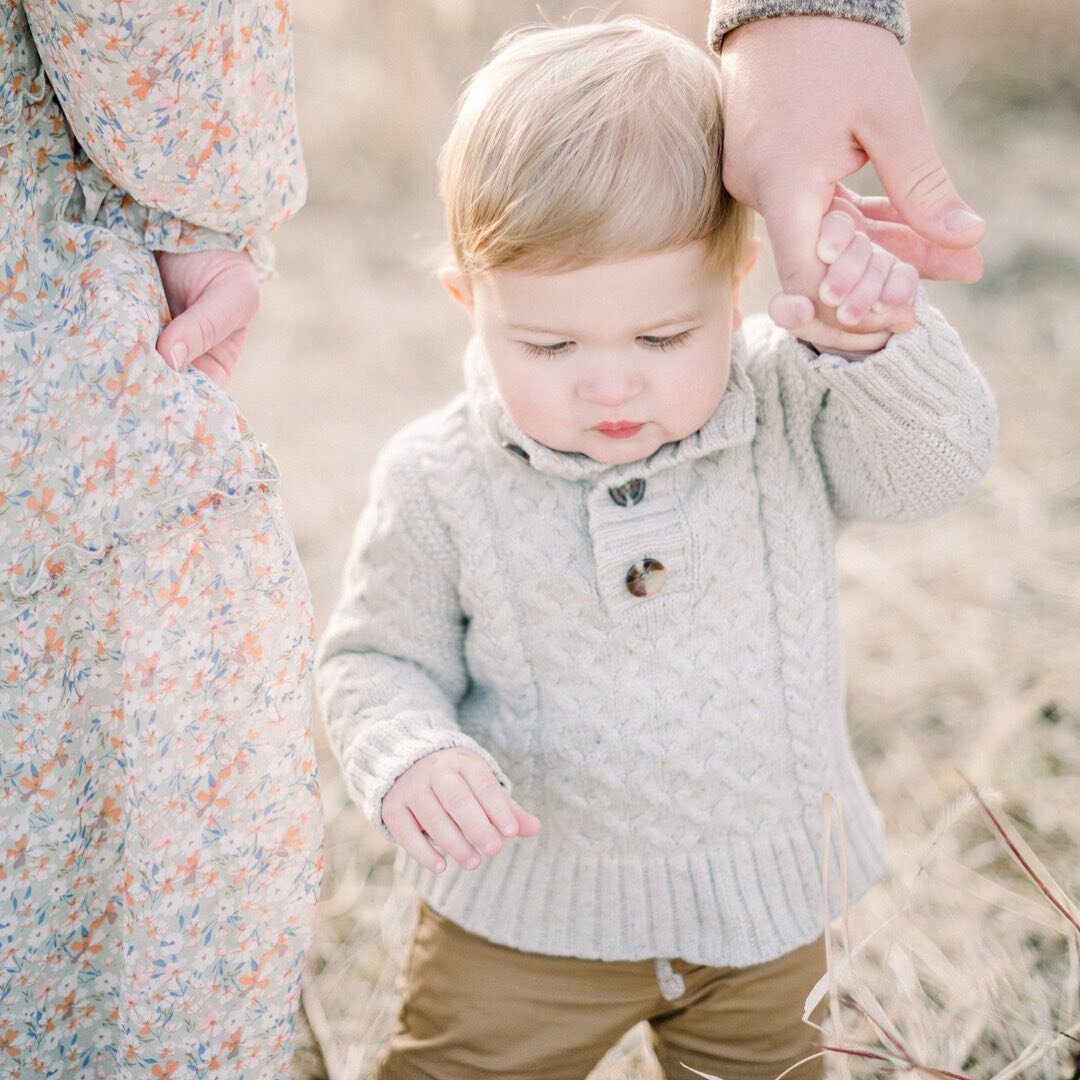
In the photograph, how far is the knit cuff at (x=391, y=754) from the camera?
1439 millimetres

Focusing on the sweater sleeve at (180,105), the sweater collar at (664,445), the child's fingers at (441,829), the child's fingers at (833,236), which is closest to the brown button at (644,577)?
the sweater collar at (664,445)

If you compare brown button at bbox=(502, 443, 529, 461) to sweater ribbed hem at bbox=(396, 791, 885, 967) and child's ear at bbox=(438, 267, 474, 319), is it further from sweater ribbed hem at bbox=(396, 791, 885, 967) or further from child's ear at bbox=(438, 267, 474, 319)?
sweater ribbed hem at bbox=(396, 791, 885, 967)

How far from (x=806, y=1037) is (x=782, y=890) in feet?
0.78

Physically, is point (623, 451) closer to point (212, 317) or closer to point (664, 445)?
point (664, 445)

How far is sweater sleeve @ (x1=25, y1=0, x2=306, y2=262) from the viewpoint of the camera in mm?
1165

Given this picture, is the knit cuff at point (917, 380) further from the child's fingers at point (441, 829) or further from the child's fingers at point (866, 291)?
the child's fingers at point (441, 829)

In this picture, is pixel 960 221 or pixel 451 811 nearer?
pixel 960 221

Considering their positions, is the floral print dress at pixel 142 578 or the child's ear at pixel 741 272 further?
the child's ear at pixel 741 272

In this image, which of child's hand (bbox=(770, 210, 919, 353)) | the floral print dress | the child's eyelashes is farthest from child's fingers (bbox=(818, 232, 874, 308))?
the floral print dress

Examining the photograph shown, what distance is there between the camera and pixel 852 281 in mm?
1215

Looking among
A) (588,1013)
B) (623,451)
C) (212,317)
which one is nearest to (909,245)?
(623,451)

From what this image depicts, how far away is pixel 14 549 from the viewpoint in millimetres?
1224

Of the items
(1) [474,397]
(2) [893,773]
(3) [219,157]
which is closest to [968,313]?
(2) [893,773]

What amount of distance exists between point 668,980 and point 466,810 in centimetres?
46
